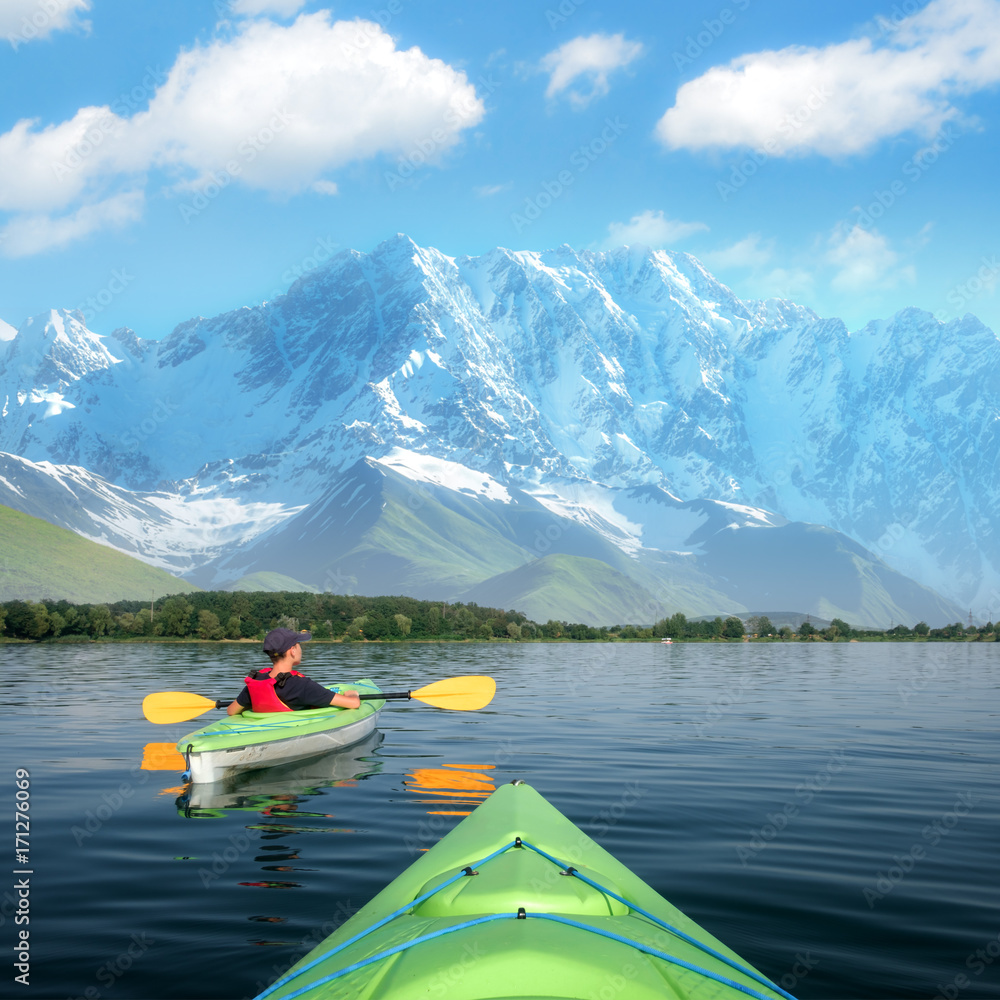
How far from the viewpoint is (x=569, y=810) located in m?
12.6

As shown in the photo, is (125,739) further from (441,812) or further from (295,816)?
(441,812)

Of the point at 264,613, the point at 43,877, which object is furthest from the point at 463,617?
the point at 43,877

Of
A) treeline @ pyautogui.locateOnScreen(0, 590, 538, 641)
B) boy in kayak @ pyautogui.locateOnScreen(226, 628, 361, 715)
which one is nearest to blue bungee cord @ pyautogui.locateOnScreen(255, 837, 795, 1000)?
boy in kayak @ pyautogui.locateOnScreen(226, 628, 361, 715)

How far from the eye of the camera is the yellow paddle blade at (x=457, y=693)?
16.3 meters

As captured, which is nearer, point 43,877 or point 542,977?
point 542,977

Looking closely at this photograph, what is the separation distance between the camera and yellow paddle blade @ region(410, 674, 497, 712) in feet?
53.6

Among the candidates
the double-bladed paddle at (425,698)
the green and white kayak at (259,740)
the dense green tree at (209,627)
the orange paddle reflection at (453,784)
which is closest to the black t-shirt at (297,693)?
the green and white kayak at (259,740)

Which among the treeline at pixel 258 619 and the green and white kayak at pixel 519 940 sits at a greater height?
the green and white kayak at pixel 519 940

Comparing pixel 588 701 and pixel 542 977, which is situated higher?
pixel 542 977

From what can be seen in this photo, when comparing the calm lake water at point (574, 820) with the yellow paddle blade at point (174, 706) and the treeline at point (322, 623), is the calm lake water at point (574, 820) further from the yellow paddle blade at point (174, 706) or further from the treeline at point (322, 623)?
the treeline at point (322, 623)

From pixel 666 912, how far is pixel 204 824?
807cm

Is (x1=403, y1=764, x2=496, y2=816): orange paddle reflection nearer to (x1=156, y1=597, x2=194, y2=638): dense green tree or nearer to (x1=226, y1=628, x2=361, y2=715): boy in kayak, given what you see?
(x1=226, y1=628, x2=361, y2=715): boy in kayak

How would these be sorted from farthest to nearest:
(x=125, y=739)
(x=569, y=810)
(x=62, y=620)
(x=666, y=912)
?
(x=62, y=620) → (x=125, y=739) → (x=569, y=810) → (x=666, y=912)

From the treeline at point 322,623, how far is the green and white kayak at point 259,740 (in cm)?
11085
